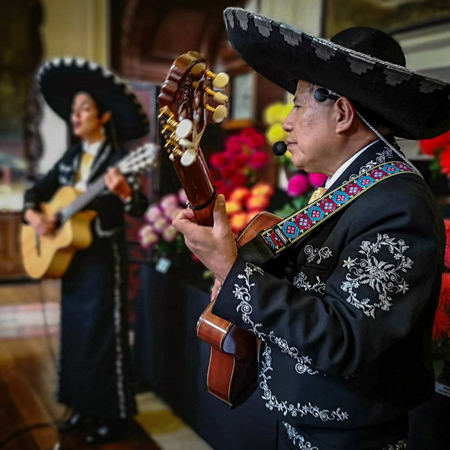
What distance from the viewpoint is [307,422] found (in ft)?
2.70

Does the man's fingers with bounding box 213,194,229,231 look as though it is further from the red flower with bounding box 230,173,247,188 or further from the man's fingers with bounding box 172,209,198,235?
the red flower with bounding box 230,173,247,188

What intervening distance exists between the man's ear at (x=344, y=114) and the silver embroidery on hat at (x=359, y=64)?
0.07m

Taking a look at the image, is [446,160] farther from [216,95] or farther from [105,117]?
[105,117]

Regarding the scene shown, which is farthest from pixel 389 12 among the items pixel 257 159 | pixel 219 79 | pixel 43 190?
pixel 219 79

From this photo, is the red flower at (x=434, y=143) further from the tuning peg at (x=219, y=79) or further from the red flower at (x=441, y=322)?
the tuning peg at (x=219, y=79)

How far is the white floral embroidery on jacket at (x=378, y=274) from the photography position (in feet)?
2.28

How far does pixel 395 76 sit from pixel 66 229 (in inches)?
62.9

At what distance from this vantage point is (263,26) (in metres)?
0.78

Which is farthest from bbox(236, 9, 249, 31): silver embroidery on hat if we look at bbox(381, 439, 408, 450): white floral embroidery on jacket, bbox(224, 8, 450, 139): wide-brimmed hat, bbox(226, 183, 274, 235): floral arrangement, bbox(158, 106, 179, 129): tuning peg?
bbox(226, 183, 274, 235): floral arrangement

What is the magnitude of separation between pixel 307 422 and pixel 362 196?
378 millimetres

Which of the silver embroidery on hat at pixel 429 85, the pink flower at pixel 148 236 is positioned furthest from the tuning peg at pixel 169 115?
the pink flower at pixel 148 236

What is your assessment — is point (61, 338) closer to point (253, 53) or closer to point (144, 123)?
point (144, 123)

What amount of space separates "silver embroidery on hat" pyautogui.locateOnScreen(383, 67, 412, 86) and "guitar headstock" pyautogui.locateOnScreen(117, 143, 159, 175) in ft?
3.78

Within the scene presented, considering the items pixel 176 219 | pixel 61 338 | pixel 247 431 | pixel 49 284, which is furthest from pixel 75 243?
pixel 49 284
